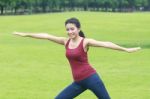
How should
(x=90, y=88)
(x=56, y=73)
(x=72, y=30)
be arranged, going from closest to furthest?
(x=72, y=30)
(x=90, y=88)
(x=56, y=73)

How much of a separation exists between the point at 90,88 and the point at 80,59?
0.56m

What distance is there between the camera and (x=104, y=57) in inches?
993

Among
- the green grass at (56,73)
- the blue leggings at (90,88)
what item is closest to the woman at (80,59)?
the blue leggings at (90,88)

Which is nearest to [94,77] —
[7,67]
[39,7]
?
[7,67]

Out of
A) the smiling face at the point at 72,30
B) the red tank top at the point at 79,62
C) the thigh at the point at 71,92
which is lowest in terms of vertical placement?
the thigh at the point at 71,92

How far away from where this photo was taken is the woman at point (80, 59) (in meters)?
8.86

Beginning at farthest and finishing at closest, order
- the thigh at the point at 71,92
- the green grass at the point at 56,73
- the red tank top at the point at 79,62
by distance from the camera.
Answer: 1. the green grass at the point at 56,73
2. the thigh at the point at 71,92
3. the red tank top at the point at 79,62

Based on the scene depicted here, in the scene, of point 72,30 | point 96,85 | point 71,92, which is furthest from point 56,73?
point 72,30

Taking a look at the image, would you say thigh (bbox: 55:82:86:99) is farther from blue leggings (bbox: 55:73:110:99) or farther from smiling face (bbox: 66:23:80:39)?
smiling face (bbox: 66:23:80:39)

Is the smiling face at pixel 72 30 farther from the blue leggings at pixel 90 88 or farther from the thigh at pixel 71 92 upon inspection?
the thigh at pixel 71 92

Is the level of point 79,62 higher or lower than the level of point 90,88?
higher

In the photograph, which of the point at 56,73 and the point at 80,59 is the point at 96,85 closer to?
the point at 80,59

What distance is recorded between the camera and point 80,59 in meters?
8.92

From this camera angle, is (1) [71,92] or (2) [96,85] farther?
(1) [71,92]
